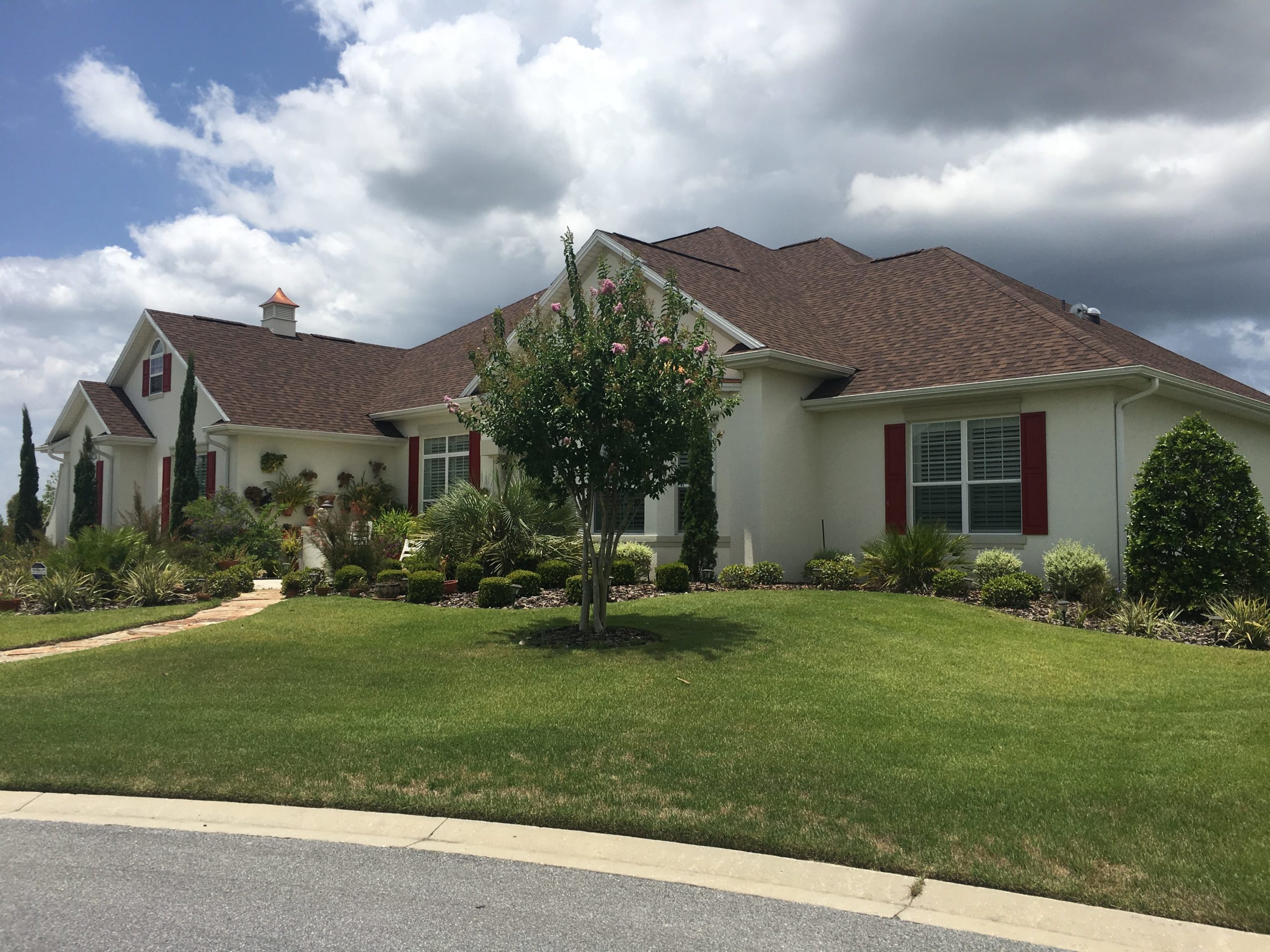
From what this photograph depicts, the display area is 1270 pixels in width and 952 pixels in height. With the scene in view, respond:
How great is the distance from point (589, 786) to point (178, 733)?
12.2 feet

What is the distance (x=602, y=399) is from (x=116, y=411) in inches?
823

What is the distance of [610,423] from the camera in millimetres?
11328

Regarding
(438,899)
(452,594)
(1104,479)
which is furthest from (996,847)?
(452,594)

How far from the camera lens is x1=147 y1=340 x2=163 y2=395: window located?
2581 centimetres

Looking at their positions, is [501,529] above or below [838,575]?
above

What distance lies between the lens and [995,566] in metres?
14.6

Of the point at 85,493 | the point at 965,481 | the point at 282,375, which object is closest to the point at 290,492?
the point at 282,375

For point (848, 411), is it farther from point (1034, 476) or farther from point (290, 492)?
point (290, 492)

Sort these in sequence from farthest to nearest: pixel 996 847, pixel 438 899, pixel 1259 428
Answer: pixel 1259 428 < pixel 996 847 < pixel 438 899

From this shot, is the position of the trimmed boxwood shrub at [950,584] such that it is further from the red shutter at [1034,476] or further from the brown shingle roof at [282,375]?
the brown shingle roof at [282,375]

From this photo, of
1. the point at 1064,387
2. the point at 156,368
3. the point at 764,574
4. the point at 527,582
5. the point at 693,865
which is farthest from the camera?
the point at 156,368

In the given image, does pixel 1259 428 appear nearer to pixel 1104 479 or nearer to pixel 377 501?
pixel 1104 479

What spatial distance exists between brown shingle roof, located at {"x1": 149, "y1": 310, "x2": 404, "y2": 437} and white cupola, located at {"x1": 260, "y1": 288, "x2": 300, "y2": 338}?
11.6 inches

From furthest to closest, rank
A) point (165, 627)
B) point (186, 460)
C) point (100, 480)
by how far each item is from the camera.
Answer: point (100, 480)
point (186, 460)
point (165, 627)
